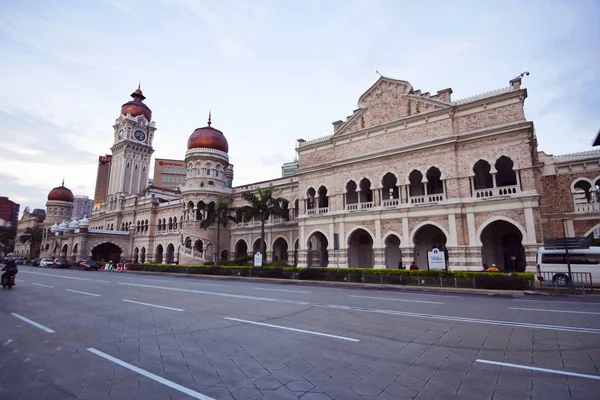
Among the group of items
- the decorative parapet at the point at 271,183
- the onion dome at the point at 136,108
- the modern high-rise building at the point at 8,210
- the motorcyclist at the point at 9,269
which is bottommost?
the motorcyclist at the point at 9,269

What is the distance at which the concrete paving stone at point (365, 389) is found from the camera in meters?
3.98

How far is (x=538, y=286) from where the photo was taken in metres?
17.4

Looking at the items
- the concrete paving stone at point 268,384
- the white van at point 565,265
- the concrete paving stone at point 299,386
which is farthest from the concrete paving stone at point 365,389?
the white van at point 565,265

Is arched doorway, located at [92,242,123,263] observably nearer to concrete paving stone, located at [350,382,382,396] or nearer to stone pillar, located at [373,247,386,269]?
stone pillar, located at [373,247,386,269]

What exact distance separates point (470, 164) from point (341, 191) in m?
10.0

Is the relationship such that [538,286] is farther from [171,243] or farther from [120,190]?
[120,190]

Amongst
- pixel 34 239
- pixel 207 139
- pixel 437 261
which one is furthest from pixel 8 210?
pixel 437 261

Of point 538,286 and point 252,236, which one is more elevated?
point 252,236

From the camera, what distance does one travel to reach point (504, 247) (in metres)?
24.9

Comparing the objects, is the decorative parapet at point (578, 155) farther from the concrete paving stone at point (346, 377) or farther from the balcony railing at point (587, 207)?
the concrete paving stone at point (346, 377)

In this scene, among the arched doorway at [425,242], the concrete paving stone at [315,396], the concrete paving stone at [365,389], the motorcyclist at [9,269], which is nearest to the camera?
the concrete paving stone at [315,396]

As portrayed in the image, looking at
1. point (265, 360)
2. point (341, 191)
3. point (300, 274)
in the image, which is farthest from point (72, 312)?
point (341, 191)

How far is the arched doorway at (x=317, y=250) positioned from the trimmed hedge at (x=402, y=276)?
18.0ft

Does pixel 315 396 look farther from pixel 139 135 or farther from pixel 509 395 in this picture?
pixel 139 135
